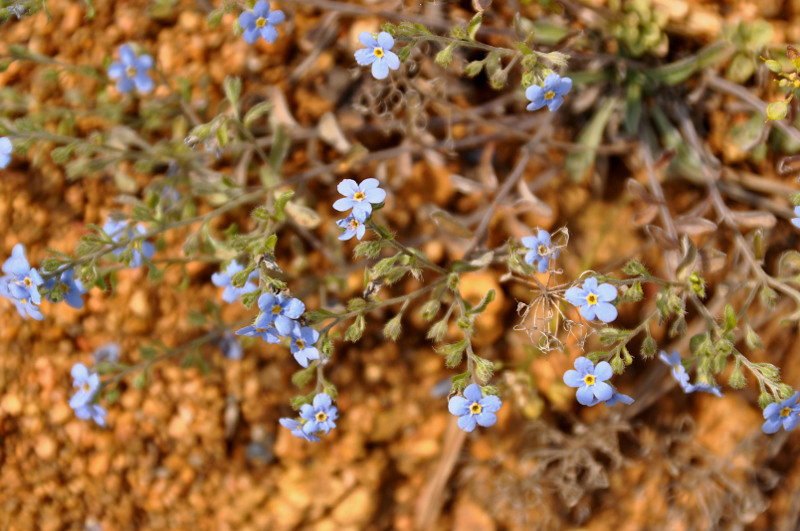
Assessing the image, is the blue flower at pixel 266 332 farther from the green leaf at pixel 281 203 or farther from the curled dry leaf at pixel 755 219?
the curled dry leaf at pixel 755 219

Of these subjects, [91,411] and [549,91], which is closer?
[549,91]

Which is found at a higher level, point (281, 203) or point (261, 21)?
point (261, 21)

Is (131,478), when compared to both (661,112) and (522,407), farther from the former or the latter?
(661,112)

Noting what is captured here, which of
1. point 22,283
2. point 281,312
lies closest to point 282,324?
point 281,312

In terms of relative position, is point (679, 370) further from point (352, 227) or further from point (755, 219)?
point (352, 227)

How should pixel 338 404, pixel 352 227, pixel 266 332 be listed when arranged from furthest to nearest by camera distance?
pixel 338 404 → pixel 266 332 → pixel 352 227

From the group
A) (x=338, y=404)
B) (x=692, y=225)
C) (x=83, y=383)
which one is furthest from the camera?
(x=338, y=404)

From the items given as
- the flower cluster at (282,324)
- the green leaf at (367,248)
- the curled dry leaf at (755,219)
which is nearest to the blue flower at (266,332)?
the flower cluster at (282,324)
